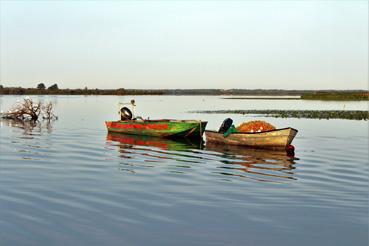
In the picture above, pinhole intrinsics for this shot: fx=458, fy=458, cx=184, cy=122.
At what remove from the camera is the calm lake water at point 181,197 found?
9.30m

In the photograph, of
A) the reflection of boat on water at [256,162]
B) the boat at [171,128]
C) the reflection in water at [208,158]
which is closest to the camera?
the reflection of boat on water at [256,162]

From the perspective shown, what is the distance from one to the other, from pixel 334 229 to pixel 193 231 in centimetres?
304

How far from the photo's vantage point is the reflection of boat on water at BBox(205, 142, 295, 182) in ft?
55.9

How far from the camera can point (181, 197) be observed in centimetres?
1273

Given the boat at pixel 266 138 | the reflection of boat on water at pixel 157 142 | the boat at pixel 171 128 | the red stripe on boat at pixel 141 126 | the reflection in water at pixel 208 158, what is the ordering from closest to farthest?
the reflection in water at pixel 208 158, the boat at pixel 266 138, the reflection of boat on water at pixel 157 142, the boat at pixel 171 128, the red stripe on boat at pixel 141 126

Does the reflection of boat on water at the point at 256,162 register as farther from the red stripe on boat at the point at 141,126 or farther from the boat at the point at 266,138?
the red stripe on boat at the point at 141,126

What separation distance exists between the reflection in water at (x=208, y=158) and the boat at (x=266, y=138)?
1.43 feet

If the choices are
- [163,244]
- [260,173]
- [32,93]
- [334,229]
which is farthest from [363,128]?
[32,93]

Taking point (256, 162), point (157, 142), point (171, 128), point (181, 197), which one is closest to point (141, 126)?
point (171, 128)

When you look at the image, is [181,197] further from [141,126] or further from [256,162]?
[141,126]

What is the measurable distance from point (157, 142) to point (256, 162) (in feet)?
32.6

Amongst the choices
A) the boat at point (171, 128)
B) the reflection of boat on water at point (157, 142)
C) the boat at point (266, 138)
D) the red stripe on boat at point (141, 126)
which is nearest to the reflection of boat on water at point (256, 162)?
the boat at point (266, 138)

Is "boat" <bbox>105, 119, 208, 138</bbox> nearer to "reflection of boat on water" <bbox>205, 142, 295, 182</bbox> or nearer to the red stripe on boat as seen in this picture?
the red stripe on boat

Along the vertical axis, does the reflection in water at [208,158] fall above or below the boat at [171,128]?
below
